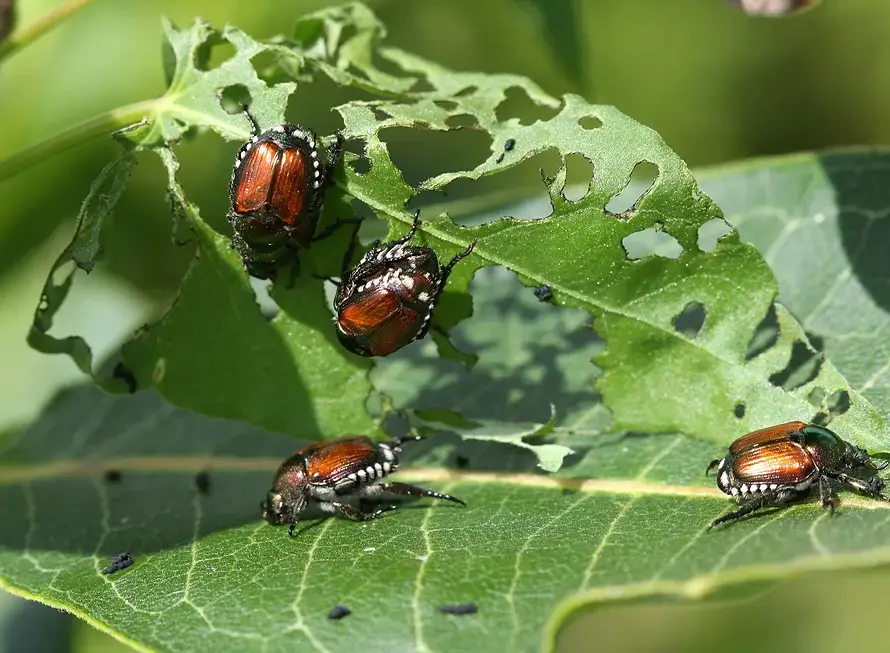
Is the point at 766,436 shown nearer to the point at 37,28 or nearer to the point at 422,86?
the point at 422,86

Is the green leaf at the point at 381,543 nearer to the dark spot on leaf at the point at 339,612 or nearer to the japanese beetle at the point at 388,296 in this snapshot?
the dark spot on leaf at the point at 339,612

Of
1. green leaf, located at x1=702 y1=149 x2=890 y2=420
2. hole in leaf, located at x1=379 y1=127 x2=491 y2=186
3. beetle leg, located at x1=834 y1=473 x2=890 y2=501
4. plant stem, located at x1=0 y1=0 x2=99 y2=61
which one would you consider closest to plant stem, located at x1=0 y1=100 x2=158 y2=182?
plant stem, located at x1=0 y1=0 x2=99 y2=61

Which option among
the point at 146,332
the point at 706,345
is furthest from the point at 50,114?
the point at 706,345

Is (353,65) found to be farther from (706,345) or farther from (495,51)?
(495,51)

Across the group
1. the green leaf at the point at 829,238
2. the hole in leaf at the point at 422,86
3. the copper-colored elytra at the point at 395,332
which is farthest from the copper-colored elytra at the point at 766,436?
the hole in leaf at the point at 422,86

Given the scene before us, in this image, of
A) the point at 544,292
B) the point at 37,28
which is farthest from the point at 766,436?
the point at 37,28
